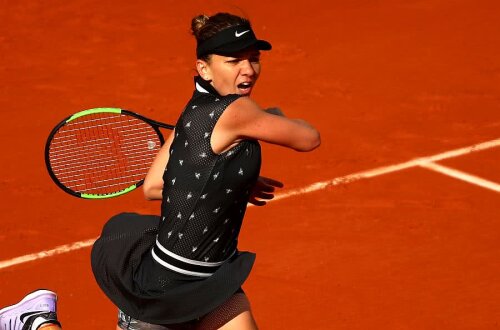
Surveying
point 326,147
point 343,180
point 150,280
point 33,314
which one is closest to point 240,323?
point 150,280

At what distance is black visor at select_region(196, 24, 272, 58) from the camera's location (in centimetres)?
579

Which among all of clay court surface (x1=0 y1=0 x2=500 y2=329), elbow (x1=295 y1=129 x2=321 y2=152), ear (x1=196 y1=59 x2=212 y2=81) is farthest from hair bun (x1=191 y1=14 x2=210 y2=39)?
clay court surface (x1=0 y1=0 x2=500 y2=329)

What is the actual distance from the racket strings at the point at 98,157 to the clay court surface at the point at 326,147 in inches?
29.2

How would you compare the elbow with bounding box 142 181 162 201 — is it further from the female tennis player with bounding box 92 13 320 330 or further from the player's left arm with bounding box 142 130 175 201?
the female tennis player with bounding box 92 13 320 330

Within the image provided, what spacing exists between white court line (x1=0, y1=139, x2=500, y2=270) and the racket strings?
621mm

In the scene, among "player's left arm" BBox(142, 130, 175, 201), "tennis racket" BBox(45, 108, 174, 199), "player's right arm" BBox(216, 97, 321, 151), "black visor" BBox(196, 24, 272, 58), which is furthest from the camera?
"tennis racket" BBox(45, 108, 174, 199)

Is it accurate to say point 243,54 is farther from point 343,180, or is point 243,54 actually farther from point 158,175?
point 343,180

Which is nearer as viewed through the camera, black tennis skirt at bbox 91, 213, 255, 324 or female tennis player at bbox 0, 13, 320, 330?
female tennis player at bbox 0, 13, 320, 330

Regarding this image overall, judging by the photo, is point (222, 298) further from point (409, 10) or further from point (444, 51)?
point (409, 10)

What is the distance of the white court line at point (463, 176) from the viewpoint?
10311mm

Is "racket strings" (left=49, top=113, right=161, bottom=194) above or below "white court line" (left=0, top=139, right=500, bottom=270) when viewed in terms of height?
above

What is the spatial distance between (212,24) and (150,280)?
128 centimetres

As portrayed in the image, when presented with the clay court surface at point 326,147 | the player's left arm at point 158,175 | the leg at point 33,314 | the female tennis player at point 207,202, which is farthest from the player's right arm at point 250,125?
the clay court surface at point 326,147

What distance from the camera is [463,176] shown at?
10.5m
